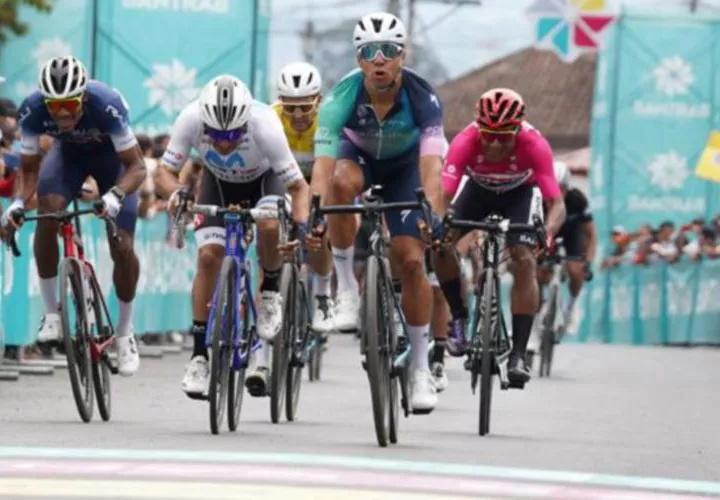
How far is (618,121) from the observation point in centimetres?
3553

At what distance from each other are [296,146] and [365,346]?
4.30 m

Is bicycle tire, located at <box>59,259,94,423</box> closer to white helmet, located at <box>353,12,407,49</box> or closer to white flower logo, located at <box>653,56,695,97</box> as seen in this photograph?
white helmet, located at <box>353,12,407,49</box>

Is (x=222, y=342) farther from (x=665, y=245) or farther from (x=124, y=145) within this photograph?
(x=665, y=245)

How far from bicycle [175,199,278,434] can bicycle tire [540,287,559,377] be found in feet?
30.5

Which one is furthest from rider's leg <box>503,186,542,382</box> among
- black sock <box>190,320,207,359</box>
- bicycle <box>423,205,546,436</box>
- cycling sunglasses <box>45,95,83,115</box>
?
cycling sunglasses <box>45,95,83,115</box>

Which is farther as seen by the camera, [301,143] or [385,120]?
[301,143]

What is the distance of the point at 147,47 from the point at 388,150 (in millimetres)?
11759

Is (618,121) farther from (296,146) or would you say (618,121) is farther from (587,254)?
(296,146)

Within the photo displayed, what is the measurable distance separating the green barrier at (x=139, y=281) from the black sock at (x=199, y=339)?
4.65 m

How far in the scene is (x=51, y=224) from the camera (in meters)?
14.2

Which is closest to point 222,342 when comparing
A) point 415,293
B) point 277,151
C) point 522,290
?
point 415,293

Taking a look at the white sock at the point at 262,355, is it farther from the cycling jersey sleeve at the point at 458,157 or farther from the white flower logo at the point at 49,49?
the white flower logo at the point at 49,49

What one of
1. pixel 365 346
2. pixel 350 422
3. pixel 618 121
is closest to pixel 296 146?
pixel 350 422

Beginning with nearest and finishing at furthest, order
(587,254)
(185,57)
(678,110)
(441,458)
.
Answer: (441,458), (587,254), (185,57), (678,110)
